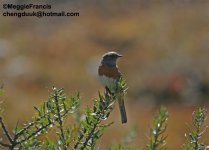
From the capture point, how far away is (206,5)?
72.4 ft

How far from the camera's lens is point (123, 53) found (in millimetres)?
18750

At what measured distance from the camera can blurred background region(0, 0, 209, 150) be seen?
1341 centimetres

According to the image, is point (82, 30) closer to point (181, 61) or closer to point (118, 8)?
point (118, 8)

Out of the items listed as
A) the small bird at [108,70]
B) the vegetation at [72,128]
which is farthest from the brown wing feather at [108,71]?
the vegetation at [72,128]

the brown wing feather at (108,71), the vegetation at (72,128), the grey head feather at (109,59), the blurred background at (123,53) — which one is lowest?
the vegetation at (72,128)

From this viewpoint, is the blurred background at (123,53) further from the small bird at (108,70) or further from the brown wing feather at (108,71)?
the brown wing feather at (108,71)

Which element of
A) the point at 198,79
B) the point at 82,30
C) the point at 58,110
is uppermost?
the point at 82,30

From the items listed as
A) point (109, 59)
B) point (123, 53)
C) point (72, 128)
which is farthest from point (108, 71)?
point (123, 53)

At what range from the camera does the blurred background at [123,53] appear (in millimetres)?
13406

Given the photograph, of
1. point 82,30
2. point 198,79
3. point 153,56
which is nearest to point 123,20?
point 82,30

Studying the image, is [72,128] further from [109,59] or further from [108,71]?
[109,59]

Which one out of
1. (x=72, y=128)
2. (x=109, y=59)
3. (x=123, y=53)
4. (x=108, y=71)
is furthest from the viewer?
(x=123, y=53)

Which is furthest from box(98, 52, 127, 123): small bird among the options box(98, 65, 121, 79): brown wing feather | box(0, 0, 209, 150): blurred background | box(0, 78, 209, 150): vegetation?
box(0, 0, 209, 150): blurred background

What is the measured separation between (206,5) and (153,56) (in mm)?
5076
